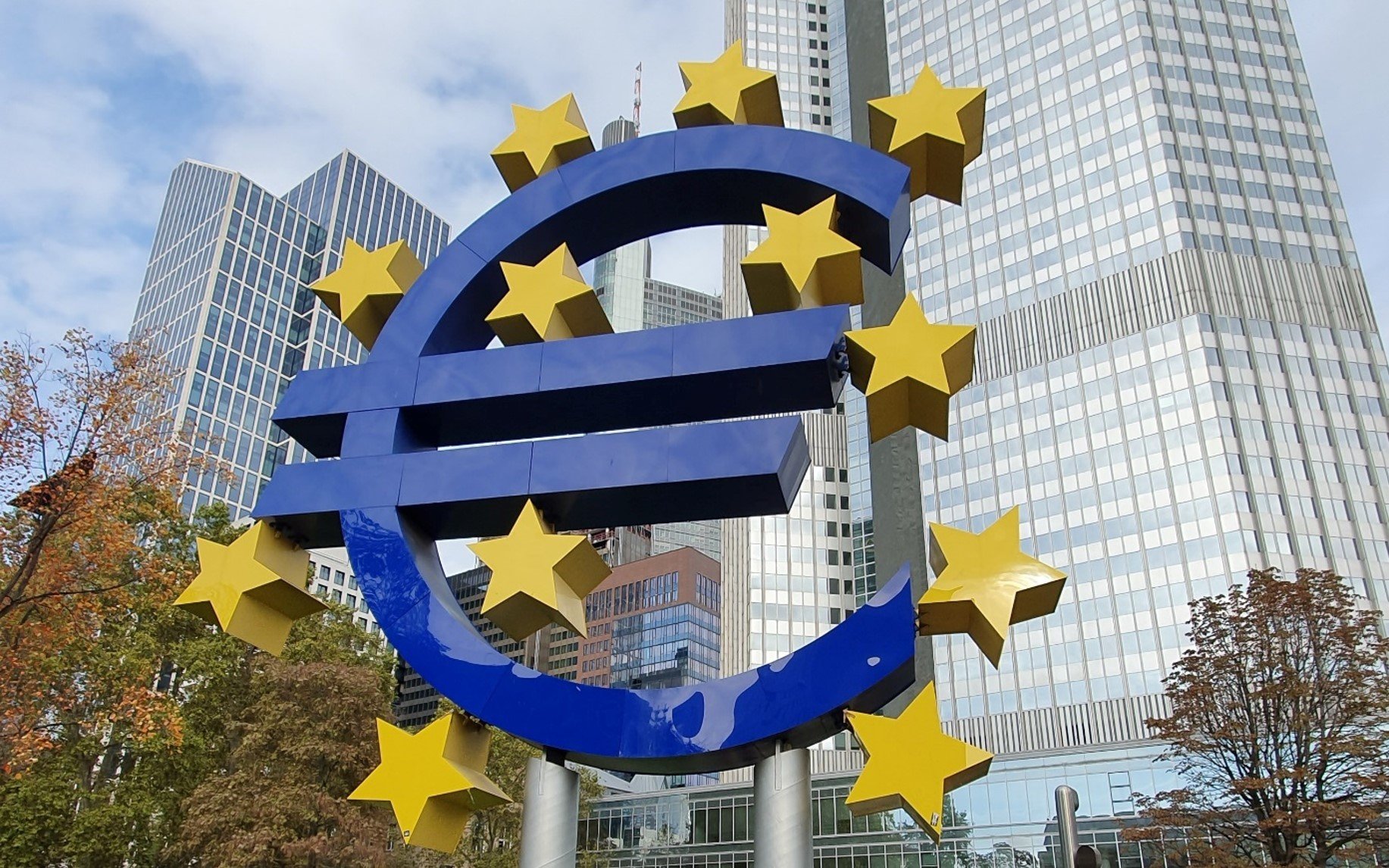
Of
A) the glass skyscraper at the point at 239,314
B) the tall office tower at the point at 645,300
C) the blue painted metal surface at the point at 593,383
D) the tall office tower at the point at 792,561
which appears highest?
the tall office tower at the point at 645,300

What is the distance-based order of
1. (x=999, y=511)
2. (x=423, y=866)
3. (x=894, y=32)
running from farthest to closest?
(x=894, y=32) → (x=999, y=511) → (x=423, y=866)

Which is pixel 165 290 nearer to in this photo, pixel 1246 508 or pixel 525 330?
pixel 1246 508

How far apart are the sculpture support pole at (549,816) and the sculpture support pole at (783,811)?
160 cm

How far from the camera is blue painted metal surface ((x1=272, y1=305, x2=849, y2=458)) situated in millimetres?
9445

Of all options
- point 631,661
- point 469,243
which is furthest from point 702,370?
point 631,661

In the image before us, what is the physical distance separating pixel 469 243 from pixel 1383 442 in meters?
70.9

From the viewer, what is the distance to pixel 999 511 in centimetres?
6994

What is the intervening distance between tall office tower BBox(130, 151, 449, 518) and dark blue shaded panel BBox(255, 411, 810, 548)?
96594 millimetres

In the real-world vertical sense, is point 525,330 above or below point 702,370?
above

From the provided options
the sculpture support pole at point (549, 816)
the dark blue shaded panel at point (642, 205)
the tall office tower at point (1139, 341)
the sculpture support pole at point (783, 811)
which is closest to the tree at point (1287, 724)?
the sculpture support pole at point (783, 811)

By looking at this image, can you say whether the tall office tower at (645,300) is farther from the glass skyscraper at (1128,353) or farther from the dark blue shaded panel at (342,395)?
the dark blue shaded panel at (342,395)

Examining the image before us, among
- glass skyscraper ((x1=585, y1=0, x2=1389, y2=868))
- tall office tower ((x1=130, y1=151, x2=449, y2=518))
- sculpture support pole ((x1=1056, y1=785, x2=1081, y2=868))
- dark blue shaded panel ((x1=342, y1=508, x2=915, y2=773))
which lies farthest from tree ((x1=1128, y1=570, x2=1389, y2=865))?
tall office tower ((x1=130, y1=151, x2=449, y2=518))

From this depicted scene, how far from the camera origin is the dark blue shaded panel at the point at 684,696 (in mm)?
8336

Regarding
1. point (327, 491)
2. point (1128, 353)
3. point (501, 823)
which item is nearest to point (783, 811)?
point (327, 491)
